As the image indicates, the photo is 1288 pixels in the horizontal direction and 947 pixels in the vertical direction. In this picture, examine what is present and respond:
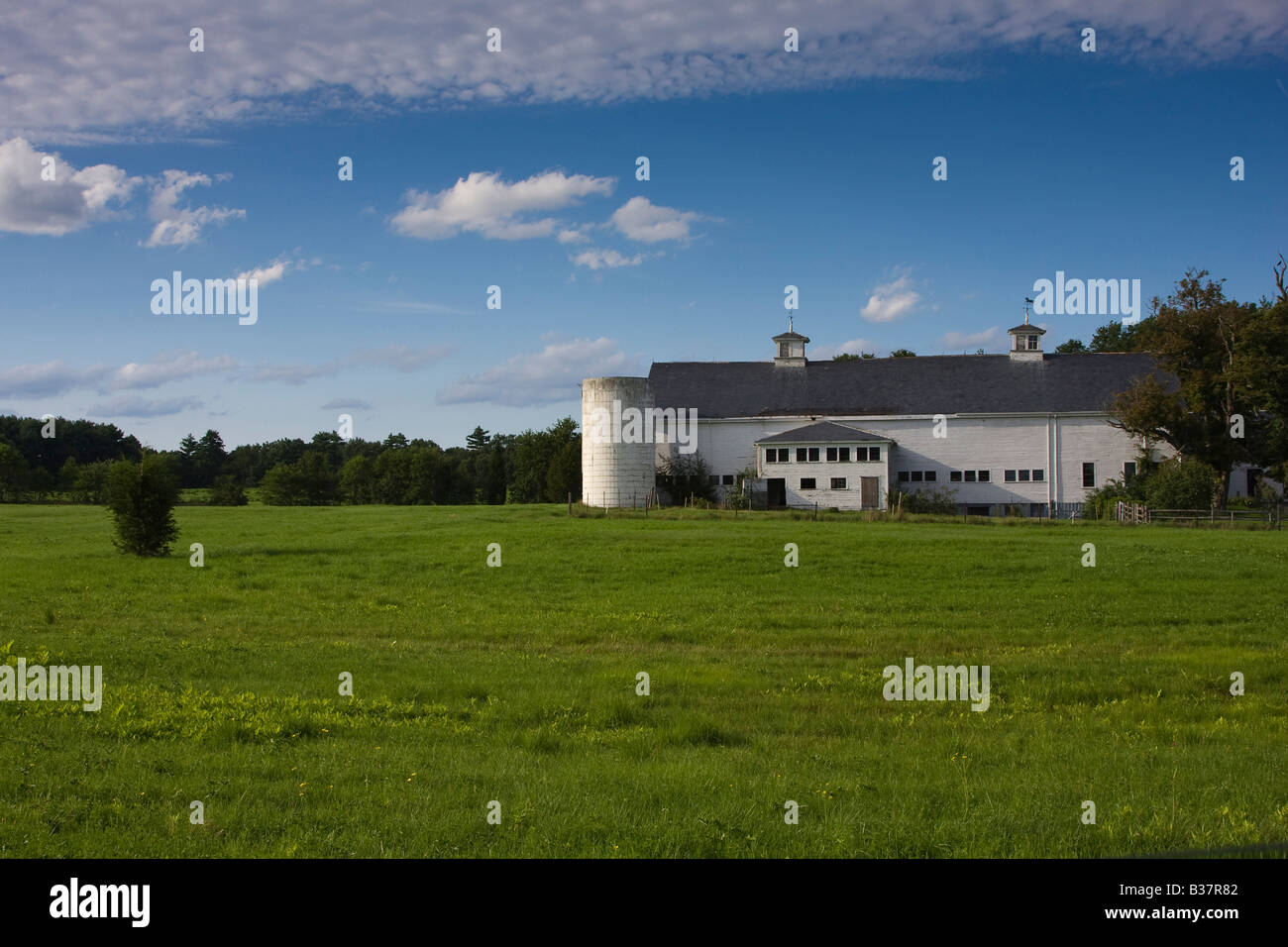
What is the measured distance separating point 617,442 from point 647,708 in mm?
47339

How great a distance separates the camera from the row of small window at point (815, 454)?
58656 mm

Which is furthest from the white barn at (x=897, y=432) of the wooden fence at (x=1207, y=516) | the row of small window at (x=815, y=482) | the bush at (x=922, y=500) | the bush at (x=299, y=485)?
the bush at (x=299, y=485)

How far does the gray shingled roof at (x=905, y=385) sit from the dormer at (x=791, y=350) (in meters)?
0.53

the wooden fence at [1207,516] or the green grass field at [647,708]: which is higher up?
the wooden fence at [1207,516]

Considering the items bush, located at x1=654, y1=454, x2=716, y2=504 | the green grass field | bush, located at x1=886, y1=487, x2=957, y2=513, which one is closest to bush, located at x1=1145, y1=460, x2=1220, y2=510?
bush, located at x1=886, y1=487, x2=957, y2=513

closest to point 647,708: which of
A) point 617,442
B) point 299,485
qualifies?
point 617,442

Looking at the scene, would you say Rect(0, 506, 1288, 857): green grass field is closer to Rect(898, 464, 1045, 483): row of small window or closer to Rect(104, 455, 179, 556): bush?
Rect(104, 455, 179, 556): bush

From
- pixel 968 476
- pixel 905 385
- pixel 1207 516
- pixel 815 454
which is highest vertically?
pixel 905 385

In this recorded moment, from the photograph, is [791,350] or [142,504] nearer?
[142,504]

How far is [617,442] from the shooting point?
59.3 meters

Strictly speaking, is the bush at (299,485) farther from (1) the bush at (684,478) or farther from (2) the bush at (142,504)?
(2) the bush at (142,504)

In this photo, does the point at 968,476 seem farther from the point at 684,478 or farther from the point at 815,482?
the point at 684,478
